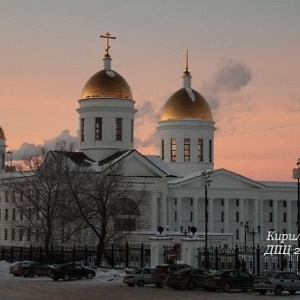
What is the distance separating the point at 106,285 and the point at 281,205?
2247 inches

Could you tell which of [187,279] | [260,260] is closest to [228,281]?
[187,279]

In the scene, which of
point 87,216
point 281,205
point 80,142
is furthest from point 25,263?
point 281,205

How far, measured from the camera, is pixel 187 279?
40.3 m

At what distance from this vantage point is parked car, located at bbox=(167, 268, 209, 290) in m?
40.2

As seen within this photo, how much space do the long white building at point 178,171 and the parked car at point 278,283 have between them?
3958 centimetres

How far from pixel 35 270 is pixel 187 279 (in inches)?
518

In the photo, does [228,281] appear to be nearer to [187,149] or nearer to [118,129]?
[118,129]

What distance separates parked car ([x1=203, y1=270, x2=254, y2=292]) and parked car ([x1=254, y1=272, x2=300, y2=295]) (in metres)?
1.52

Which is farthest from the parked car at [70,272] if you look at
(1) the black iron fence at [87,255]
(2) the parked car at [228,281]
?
(2) the parked car at [228,281]

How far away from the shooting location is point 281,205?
97875 mm

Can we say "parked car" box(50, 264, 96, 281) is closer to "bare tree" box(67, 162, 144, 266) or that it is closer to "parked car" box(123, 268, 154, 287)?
"parked car" box(123, 268, 154, 287)

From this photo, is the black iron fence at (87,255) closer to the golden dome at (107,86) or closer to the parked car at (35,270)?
the parked car at (35,270)

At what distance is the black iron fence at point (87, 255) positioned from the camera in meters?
55.2

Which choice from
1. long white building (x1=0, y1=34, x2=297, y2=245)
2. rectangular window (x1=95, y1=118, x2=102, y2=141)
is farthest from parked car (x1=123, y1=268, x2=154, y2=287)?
rectangular window (x1=95, y1=118, x2=102, y2=141)
